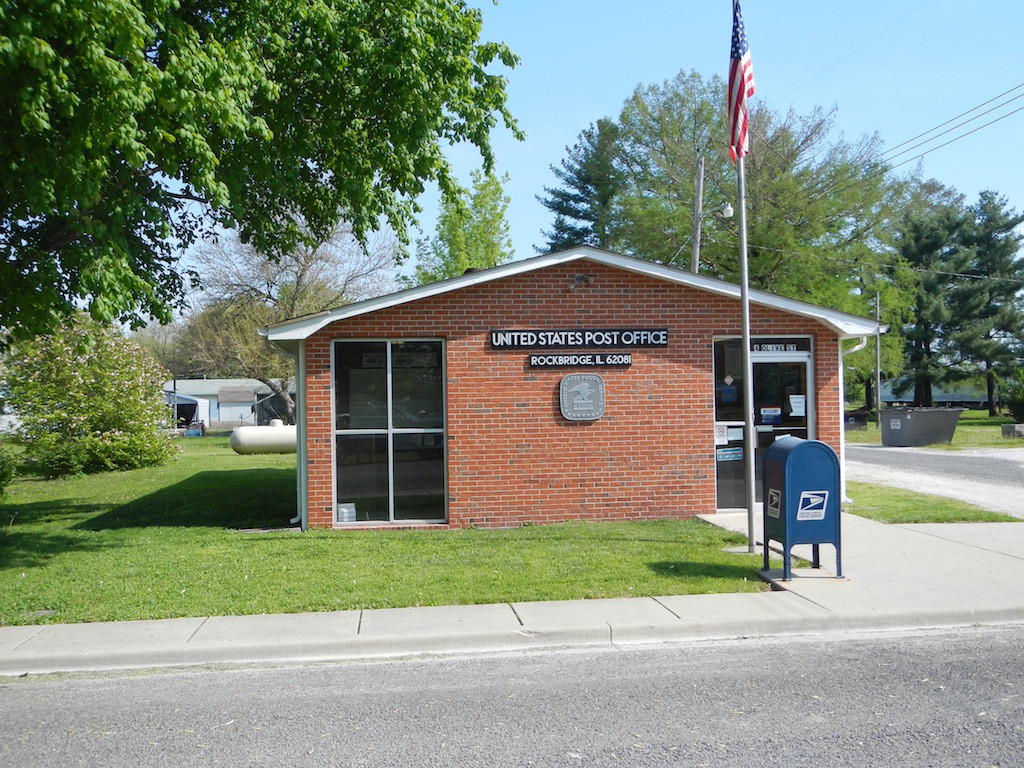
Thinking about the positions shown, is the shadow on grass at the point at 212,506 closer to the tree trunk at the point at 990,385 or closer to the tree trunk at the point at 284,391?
the tree trunk at the point at 284,391

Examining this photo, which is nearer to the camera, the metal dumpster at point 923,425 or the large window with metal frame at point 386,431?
the large window with metal frame at point 386,431

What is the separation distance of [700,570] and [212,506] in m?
9.11

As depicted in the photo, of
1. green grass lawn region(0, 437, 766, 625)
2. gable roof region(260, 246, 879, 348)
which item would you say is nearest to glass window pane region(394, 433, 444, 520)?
green grass lawn region(0, 437, 766, 625)

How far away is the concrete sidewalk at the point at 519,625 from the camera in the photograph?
661 cm

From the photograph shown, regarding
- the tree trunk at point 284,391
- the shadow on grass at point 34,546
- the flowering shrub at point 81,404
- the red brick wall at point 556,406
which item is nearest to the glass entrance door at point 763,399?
the red brick wall at point 556,406

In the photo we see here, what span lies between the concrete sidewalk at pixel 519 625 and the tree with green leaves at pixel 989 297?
154 ft

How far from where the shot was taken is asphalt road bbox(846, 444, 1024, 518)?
1415 centimetres

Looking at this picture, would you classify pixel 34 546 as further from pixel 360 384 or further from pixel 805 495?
pixel 805 495

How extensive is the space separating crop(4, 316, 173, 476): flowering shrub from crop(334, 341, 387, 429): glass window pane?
1299 cm

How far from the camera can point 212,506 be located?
48.3ft

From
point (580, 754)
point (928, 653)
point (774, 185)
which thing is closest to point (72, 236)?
point (580, 754)

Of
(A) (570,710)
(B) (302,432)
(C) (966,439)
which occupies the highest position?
(B) (302,432)

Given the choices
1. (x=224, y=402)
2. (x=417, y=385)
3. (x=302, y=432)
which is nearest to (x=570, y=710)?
(x=417, y=385)

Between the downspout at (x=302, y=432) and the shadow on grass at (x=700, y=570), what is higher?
the downspout at (x=302, y=432)
